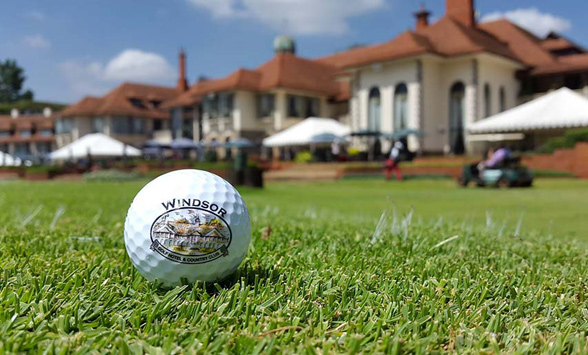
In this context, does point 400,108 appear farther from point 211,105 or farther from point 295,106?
point 211,105

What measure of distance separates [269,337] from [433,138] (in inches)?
1201

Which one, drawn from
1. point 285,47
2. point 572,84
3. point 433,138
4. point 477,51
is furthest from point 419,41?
point 285,47

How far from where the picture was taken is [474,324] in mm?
1972

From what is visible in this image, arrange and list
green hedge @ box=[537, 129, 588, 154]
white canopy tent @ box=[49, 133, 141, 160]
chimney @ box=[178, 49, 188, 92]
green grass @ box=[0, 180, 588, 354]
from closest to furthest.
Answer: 1. green grass @ box=[0, 180, 588, 354]
2. green hedge @ box=[537, 129, 588, 154]
3. white canopy tent @ box=[49, 133, 141, 160]
4. chimney @ box=[178, 49, 188, 92]

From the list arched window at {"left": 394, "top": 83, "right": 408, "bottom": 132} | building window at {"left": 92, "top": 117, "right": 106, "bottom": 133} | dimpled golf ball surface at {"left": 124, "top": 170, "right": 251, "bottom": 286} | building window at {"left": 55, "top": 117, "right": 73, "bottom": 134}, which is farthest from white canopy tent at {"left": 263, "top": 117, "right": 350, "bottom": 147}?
building window at {"left": 55, "top": 117, "right": 73, "bottom": 134}

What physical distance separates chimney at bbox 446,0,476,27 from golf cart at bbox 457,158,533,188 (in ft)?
70.7

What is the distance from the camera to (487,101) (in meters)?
30.3

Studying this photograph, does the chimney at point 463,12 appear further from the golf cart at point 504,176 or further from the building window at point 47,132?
the building window at point 47,132

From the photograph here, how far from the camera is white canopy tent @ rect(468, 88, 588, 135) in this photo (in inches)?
842

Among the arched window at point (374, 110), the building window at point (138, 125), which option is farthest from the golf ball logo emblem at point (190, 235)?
the building window at point (138, 125)

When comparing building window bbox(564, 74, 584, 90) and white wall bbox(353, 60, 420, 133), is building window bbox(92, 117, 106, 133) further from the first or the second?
building window bbox(564, 74, 584, 90)

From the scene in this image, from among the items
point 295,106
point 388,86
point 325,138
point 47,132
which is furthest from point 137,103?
point 388,86

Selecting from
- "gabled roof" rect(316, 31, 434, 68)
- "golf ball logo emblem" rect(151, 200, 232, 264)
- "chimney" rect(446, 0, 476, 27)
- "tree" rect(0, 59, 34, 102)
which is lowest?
"golf ball logo emblem" rect(151, 200, 232, 264)

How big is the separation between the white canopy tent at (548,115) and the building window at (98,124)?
44729mm
